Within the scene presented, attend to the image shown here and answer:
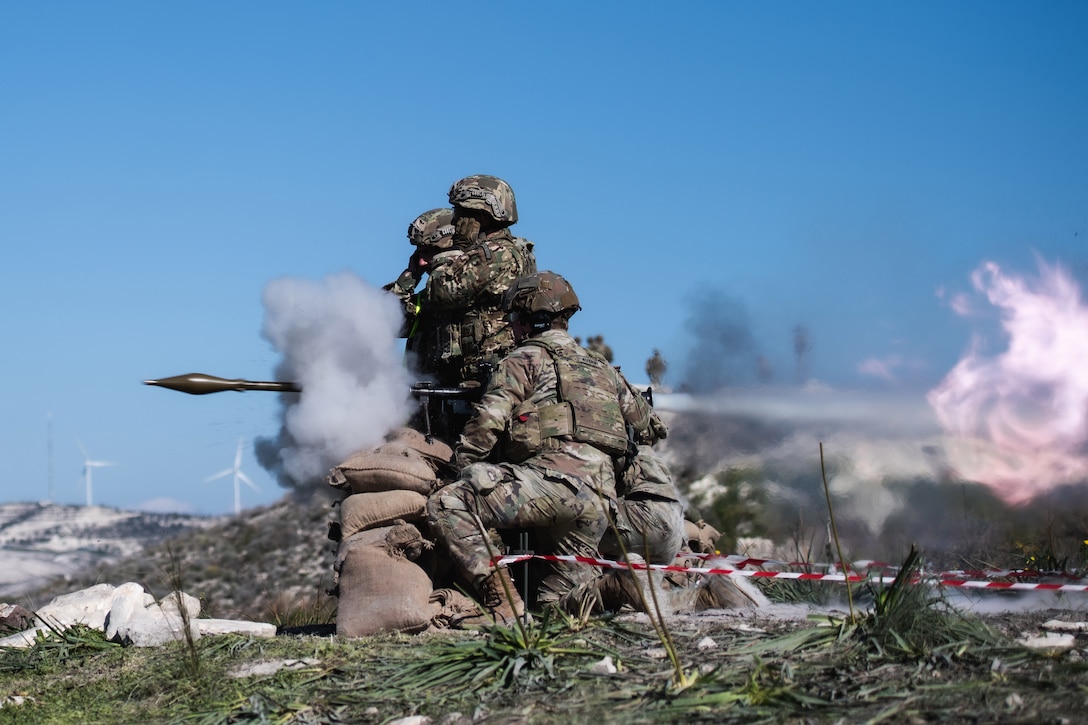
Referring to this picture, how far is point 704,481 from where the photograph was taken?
2605cm

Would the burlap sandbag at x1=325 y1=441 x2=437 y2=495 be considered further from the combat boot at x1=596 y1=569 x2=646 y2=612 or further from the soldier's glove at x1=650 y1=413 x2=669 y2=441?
the soldier's glove at x1=650 y1=413 x2=669 y2=441

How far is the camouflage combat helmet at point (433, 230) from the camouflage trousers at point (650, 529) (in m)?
2.85

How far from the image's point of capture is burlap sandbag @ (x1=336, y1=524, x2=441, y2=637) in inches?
345

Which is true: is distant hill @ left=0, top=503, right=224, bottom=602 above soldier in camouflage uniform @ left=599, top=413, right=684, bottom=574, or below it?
above

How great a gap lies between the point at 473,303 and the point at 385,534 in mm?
2098

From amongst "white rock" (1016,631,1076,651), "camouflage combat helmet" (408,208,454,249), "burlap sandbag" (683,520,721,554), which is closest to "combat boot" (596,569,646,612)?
"burlap sandbag" (683,520,721,554)

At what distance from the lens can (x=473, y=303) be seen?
34.7 feet

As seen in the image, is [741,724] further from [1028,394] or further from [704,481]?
[704,481]

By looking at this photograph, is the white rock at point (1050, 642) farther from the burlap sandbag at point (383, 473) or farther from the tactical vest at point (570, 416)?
the burlap sandbag at point (383, 473)

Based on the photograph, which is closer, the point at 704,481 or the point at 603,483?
the point at 603,483

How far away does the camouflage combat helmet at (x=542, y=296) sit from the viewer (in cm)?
952

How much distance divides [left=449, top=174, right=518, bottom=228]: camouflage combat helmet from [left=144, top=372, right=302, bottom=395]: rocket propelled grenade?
202 centimetres

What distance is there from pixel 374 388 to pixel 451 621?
209 cm

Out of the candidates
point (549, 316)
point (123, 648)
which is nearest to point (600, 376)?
point (549, 316)
